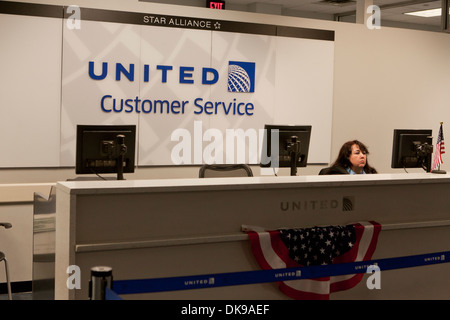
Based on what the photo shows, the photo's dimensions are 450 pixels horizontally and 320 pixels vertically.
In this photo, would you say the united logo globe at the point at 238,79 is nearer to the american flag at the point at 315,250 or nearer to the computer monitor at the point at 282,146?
the computer monitor at the point at 282,146

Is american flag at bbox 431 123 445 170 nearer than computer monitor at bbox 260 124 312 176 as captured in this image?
Yes

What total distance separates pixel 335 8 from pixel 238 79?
17.0 ft

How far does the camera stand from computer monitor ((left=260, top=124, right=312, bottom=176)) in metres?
5.57

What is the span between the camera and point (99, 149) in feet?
15.7

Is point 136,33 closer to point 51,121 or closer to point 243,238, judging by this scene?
point 51,121

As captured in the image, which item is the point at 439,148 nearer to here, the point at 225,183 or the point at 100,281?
the point at 225,183

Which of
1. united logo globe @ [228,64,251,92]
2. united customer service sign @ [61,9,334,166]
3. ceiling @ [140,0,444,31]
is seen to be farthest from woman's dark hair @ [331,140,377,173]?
ceiling @ [140,0,444,31]

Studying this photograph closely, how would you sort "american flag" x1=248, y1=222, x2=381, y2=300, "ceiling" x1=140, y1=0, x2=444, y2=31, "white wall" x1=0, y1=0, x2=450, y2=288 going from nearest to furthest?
"american flag" x1=248, y1=222, x2=381, y2=300, "white wall" x1=0, y1=0, x2=450, y2=288, "ceiling" x1=140, y1=0, x2=444, y2=31

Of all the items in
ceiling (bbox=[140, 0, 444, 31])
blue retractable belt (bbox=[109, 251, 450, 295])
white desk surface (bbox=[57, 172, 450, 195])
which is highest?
ceiling (bbox=[140, 0, 444, 31])

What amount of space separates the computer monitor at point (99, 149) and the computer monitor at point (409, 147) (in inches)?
91.0

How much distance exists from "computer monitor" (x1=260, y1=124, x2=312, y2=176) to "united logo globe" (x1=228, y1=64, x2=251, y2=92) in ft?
5.02

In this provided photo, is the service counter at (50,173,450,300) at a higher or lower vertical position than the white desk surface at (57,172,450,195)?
lower

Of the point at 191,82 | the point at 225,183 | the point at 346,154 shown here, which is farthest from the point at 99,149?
the point at 346,154

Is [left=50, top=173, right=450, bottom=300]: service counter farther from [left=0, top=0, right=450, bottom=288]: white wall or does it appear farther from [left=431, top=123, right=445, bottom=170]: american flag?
[left=0, top=0, right=450, bottom=288]: white wall
